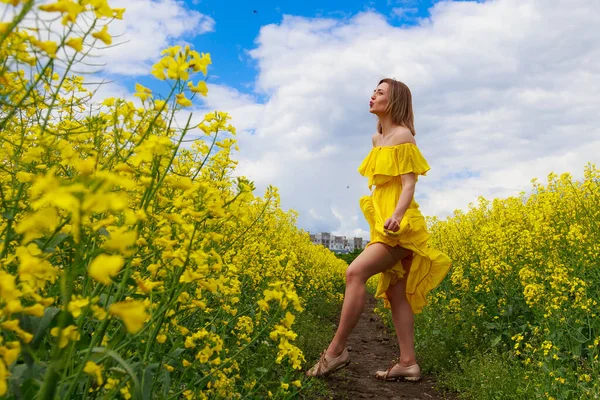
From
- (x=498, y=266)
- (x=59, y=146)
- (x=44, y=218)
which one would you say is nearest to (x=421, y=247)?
(x=498, y=266)

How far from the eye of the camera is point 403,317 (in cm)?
389

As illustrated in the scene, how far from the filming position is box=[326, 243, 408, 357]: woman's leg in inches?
142

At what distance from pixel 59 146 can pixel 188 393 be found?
1.04 metres

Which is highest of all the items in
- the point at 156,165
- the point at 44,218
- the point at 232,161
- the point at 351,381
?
the point at 232,161

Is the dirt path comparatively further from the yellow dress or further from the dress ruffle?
the dress ruffle

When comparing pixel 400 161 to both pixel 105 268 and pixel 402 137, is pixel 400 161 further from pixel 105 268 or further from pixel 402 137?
pixel 105 268

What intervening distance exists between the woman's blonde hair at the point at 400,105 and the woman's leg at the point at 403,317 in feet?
3.35

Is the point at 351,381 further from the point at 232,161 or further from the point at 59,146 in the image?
the point at 59,146

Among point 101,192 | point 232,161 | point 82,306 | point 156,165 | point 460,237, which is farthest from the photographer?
point 460,237

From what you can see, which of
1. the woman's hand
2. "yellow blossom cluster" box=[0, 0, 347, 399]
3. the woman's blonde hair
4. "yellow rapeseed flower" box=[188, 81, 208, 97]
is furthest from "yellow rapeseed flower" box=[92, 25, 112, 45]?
the woman's blonde hair

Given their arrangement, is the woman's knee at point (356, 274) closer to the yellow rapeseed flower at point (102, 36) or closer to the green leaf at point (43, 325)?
the green leaf at point (43, 325)

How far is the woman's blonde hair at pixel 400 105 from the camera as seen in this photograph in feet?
13.1

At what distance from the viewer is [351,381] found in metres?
3.98

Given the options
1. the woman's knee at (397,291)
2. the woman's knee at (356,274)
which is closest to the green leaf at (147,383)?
the woman's knee at (356,274)
